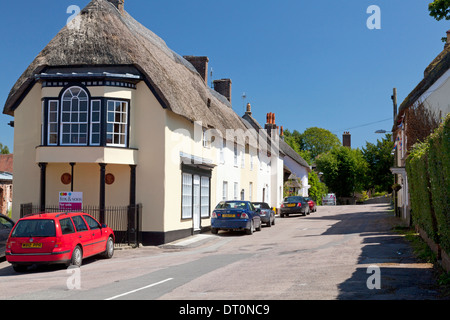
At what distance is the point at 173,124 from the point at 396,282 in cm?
1273

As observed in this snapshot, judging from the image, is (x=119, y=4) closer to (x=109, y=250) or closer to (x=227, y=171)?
(x=227, y=171)

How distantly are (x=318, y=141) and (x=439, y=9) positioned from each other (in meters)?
80.1

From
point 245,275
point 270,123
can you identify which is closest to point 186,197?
point 245,275

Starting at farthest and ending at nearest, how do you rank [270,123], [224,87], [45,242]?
[270,123]
[224,87]
[45,242]

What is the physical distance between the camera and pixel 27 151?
2023cm

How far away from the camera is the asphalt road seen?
9.00m

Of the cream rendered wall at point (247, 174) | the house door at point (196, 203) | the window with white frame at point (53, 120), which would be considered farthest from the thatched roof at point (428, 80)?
the window with white frame at point (53, 120)

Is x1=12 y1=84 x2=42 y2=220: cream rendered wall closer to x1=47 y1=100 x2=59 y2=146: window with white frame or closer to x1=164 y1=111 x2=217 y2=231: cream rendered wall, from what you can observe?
x1=47 y1=100 x2=59 y2=146: window with white frame

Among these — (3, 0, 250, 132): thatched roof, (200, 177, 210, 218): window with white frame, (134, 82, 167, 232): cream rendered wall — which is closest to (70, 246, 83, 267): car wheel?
(134, 82, 167, 232): cream rendered wall

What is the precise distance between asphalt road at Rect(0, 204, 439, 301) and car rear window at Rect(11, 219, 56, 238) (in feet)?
3.55

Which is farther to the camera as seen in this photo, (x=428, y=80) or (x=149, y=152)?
(x=428, y=80)

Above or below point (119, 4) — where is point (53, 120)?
below

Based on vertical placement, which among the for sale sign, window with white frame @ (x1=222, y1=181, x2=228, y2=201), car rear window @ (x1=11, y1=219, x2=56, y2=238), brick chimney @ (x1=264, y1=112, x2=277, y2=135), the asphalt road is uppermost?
brick chimney @ (x1=264, y1=112, x2=277, y2=135)
